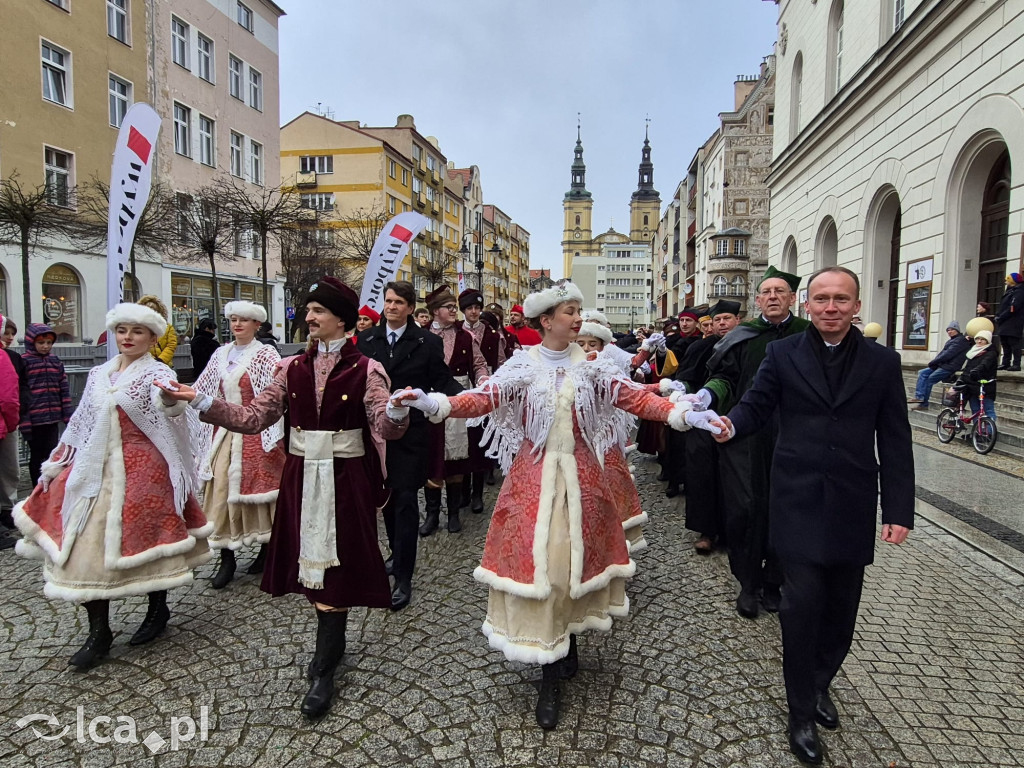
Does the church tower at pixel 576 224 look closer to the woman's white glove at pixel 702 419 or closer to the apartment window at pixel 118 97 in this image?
the apartment window at pixel 118 97

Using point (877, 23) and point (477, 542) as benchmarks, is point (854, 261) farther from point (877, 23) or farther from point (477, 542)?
point (477, 542)

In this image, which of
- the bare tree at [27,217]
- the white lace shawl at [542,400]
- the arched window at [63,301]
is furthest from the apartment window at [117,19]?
the white lace shawl at [542,400]

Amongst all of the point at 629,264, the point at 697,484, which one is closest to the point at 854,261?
the point at 697,484

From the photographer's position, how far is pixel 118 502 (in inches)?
136

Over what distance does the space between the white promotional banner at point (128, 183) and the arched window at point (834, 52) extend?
19949mm

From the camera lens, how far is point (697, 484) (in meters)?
5.29

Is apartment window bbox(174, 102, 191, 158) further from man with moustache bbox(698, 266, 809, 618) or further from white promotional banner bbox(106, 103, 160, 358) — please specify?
man with moustache bbox(698, 266, 809, 618)

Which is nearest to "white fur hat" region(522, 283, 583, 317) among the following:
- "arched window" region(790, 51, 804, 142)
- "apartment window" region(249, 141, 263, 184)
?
"arched window" region(790, 51, 804, 142)

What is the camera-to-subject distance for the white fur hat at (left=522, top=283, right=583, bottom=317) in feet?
10.4

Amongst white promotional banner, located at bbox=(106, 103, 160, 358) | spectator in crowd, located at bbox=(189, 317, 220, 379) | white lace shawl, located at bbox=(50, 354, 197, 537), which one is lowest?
white lace shawl, located at bbox=(50, 354, 197, 537)

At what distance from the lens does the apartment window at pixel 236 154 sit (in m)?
29.6

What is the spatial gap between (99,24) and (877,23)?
23.8 meters

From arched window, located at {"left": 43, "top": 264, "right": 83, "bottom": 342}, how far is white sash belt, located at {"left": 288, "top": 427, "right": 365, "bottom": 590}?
68.0 ft

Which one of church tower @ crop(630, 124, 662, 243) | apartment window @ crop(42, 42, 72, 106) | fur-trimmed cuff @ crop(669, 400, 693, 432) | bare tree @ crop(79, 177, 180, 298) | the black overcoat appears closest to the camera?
the black overcoat
